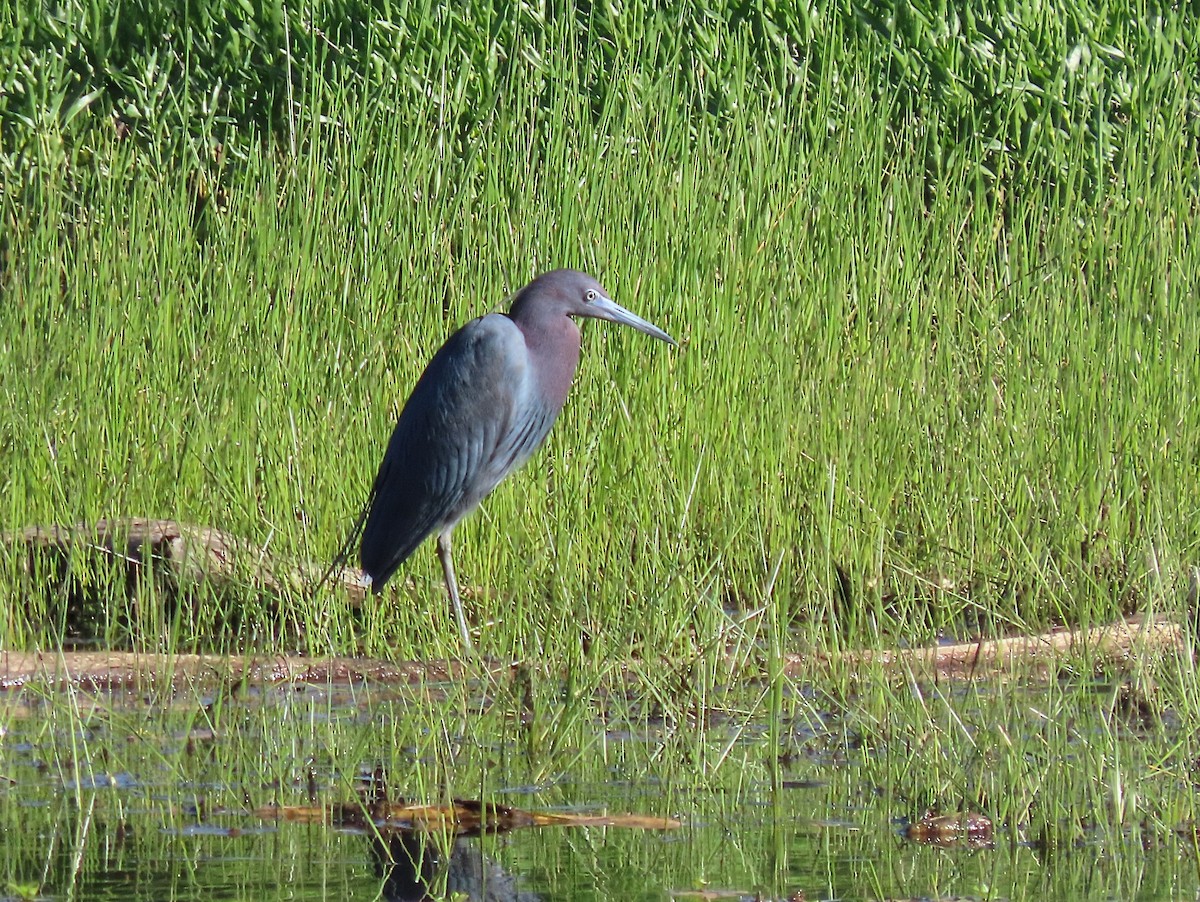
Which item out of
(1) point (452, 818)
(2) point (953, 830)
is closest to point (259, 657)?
(1) point (452, 818)

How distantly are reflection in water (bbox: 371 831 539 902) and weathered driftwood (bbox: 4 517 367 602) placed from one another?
1675 mm

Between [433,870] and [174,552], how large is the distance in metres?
2.26

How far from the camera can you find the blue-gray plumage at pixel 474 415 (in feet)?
16.0

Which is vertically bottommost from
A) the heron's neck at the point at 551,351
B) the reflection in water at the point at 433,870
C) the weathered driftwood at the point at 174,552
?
the weathered driftwood at the point at 174,552

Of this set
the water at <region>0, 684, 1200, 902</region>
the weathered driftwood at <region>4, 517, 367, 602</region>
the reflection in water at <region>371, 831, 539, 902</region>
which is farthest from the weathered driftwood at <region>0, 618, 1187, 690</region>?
the reflection in water at <region>371, 831, 539, 902</region>

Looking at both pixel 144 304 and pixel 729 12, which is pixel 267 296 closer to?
pixel 144 304

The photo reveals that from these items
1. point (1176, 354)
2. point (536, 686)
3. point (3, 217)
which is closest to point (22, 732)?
point (536, 686)

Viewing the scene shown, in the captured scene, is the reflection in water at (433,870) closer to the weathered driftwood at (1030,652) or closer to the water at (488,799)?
the water at (488,799)

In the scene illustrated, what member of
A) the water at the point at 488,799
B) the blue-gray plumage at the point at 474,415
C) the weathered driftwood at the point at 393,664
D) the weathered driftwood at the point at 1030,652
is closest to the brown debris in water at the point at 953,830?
the water at the point at 488,799

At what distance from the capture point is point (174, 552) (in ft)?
16.3

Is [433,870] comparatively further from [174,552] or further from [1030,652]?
[174,552]

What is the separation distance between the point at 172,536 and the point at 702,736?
80.0 inches

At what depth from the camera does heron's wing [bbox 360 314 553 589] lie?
191 inches

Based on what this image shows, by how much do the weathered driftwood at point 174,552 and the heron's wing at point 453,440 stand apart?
0.61ft
